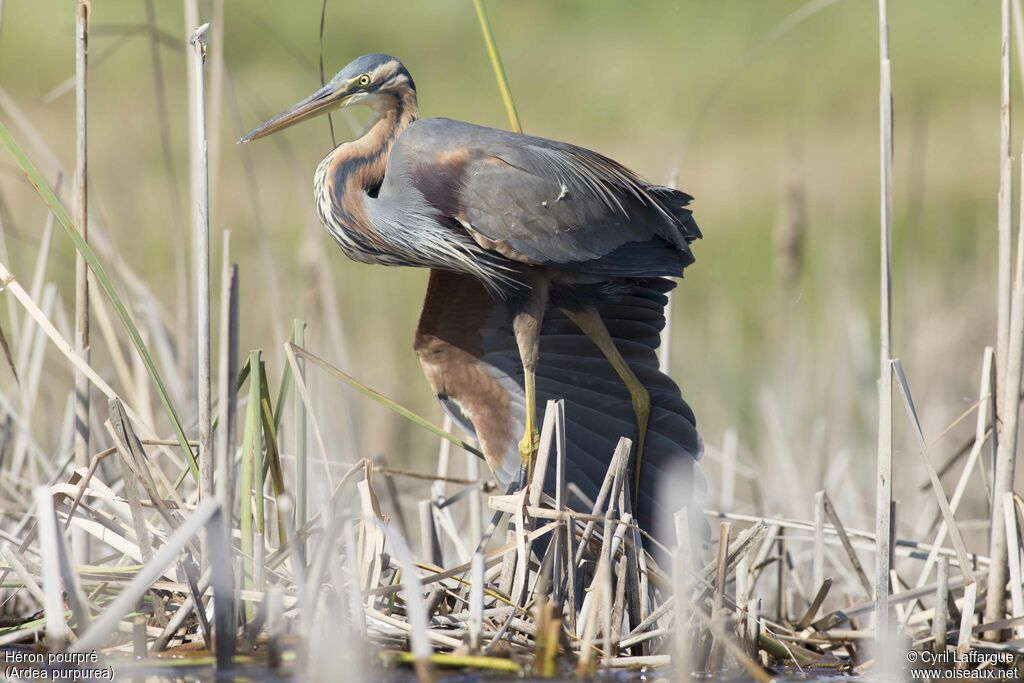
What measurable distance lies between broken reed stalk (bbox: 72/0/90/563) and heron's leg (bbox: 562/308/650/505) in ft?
4.38

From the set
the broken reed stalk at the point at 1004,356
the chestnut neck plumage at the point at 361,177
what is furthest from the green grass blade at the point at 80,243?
the broken reed stalk at the point at 1004,356

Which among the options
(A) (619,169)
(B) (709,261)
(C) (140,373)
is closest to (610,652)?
(A) (619,169)

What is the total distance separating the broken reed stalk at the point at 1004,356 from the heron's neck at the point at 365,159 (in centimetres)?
154

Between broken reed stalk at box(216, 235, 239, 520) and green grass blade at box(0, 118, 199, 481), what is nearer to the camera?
broken reed stalk at box(216, 235, 239, 520)

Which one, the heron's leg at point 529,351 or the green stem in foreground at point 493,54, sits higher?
the green stem in foreground at point 493,54

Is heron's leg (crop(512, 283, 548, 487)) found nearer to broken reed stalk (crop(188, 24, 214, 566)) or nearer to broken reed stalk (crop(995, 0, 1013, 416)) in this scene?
broken reed stalk (crop(188, 24, 214, 566))

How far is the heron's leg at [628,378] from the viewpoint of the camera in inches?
129

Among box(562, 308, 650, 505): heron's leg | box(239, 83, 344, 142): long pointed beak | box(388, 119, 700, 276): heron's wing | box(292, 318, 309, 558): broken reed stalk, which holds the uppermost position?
box(239, 83, 344, 142): long pointed beak

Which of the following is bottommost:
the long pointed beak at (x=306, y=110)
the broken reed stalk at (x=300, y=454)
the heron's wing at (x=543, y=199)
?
the broken reed stalk at (x=300, y=454)

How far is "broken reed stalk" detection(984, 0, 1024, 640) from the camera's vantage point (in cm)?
261

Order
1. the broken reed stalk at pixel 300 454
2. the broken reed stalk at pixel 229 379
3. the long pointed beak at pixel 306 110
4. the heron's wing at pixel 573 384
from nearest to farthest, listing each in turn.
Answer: the broken reed stalk at pixel 229 379
the broken reed stalk at pixel 300 454
the long pointed beak at pixel 306 110
the heron's wing at pixel 573 384

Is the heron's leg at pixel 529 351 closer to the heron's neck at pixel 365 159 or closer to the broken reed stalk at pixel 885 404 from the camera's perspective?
the heron's neck at pixel 365 159

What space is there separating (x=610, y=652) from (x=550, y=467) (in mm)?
805

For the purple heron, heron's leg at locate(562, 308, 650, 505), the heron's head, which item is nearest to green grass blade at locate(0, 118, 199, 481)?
the purple heron
